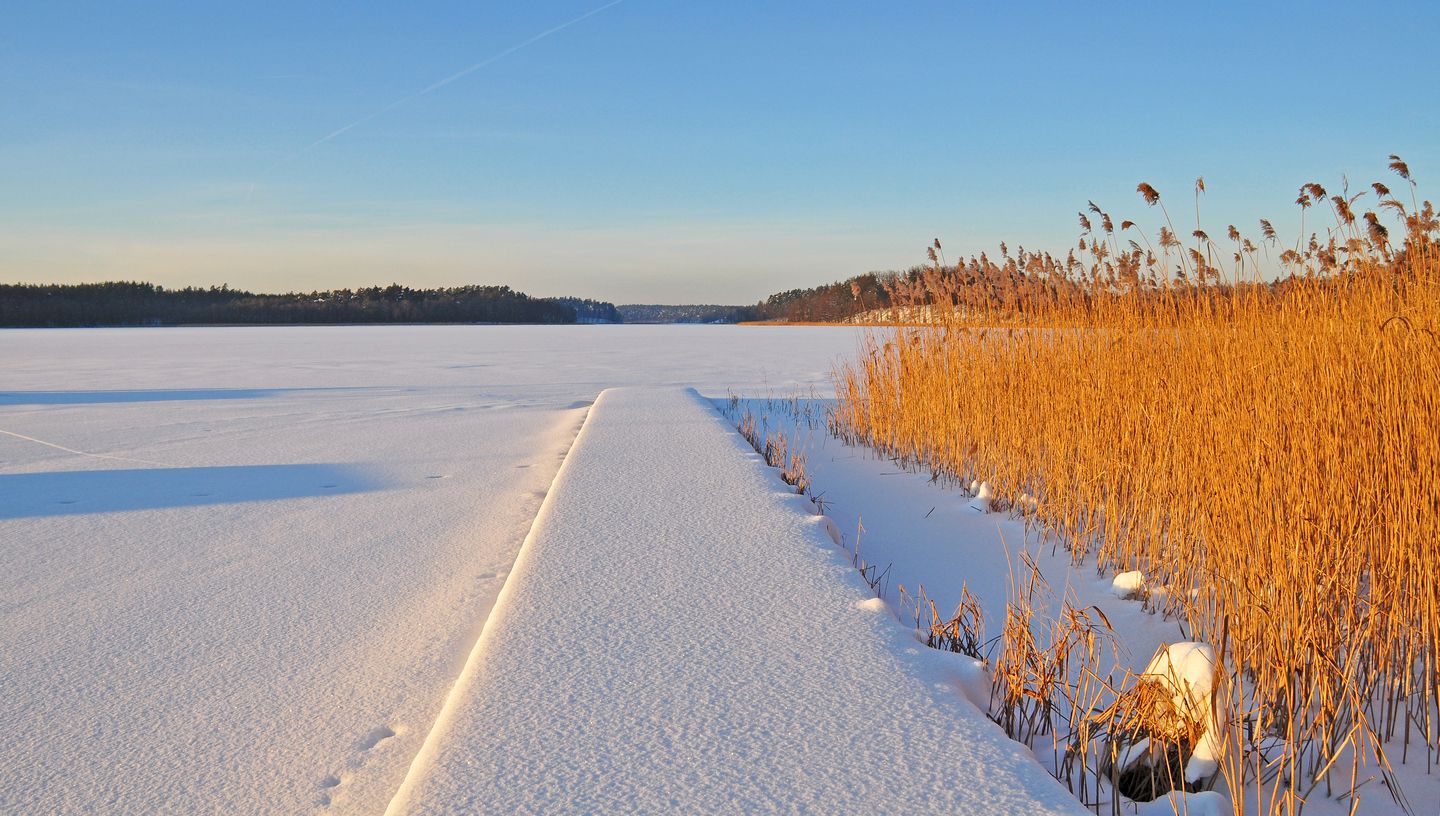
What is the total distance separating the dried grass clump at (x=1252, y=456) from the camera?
1.76m

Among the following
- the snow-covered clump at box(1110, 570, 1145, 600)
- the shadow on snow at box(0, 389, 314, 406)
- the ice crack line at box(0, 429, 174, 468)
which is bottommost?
the snow-covered clump at box(1110, 570, 1145, 600)

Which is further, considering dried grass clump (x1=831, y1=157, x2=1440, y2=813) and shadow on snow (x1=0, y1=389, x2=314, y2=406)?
shadow on snow (x1=0, y1=389, x2=314, y2=406)

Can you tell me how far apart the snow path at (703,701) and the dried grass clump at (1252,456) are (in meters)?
0.34

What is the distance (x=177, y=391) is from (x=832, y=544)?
27.5 ft

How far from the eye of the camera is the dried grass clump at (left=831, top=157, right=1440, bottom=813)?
1.76 metres

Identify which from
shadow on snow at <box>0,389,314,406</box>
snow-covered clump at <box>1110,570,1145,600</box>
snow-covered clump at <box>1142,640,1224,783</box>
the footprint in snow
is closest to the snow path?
the footprint in snow

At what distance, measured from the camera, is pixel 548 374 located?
37.3 feet

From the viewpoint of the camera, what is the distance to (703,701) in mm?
1583

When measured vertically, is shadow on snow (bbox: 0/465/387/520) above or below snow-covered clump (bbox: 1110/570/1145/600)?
above

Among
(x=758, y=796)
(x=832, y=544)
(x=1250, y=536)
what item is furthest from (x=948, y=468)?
(x=758, y=796)

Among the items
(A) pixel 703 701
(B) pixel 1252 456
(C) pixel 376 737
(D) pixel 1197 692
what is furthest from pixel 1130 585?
(C) pixel 376 737

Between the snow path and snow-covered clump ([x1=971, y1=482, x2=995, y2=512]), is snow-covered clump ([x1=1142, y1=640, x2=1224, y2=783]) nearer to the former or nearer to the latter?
the snow path

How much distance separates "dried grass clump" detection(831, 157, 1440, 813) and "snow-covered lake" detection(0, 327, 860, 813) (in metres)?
1.31

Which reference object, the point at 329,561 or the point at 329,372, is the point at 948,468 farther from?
the point at 329,372
